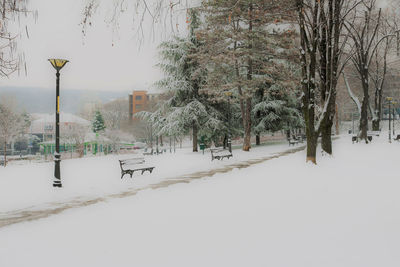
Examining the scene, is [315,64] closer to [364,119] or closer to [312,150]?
[312,150]

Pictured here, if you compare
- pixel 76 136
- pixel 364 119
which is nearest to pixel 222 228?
pixel 364 119

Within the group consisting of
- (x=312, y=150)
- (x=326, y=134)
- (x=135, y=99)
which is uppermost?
(x=135, y=99)

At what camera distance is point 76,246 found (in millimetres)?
4812

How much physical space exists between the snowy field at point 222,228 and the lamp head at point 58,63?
12.8 ft

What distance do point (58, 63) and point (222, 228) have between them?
800 centimetres

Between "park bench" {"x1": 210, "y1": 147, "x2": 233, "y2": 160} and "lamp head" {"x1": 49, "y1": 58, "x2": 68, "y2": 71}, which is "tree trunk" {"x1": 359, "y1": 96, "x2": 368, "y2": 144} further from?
"lamp head" {"x1": 49, "y1": 58, "x2": 68, "y2": 71}

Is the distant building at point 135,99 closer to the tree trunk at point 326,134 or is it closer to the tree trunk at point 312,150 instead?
the tree trunk at point 326,134

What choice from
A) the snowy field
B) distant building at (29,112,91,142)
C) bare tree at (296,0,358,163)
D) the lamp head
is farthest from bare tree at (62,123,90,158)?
bare tree at (296,0,358,163)

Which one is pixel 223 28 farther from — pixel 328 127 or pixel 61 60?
pixel 61 60

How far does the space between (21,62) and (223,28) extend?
1924 cm

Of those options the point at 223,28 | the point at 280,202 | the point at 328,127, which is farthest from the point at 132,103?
the point at 280,202

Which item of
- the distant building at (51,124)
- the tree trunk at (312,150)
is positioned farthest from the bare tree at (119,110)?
the tree trunk at (312,150)

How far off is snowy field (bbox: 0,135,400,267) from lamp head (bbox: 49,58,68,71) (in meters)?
3.90

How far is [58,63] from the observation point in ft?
34.5
